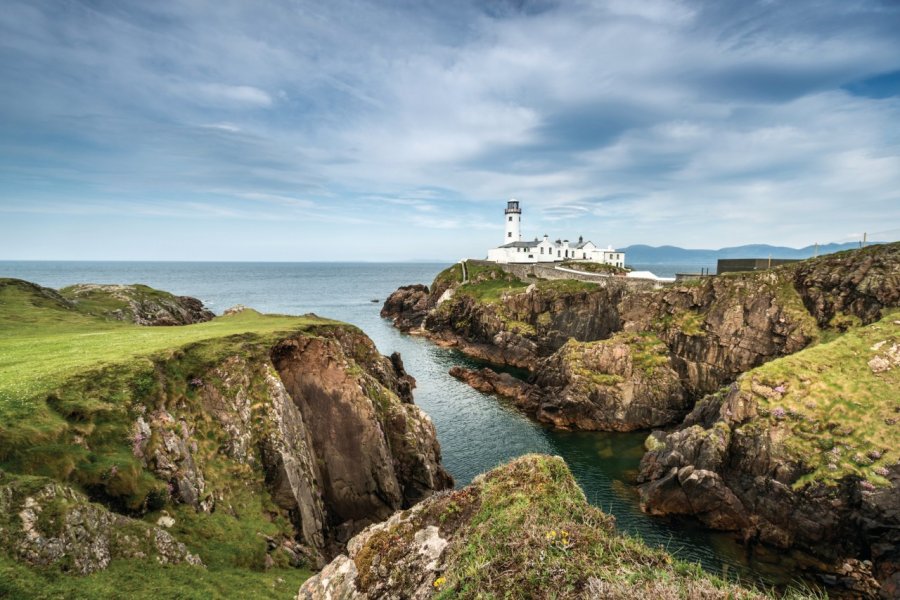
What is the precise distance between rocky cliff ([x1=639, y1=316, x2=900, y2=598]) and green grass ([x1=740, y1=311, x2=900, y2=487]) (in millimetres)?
66

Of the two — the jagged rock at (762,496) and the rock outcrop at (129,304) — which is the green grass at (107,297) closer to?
the rock outcrop at (129,304)

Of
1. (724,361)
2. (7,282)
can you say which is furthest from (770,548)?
(7,282)

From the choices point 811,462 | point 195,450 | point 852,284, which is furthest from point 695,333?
point 195,450

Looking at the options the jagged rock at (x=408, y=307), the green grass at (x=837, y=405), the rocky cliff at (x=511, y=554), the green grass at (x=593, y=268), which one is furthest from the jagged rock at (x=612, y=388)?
the jagged rock at (x=408, y=307)

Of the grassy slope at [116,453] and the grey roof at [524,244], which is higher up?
the grey roof at [524,244]

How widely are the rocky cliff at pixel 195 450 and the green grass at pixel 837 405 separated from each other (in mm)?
26890

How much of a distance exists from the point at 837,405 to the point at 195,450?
144ft

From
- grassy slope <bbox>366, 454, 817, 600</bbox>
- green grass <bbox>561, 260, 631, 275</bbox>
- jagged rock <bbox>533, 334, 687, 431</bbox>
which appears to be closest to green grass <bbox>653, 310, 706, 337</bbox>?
jagged rock <bbox>533, 334, 687, 431</bbox>

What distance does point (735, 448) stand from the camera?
34.8 meters

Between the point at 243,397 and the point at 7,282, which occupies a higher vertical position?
the point at 7,282

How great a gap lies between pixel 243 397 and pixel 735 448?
121ft

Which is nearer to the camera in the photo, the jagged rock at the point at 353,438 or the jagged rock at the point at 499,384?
the jagged rock at the point at 353,438

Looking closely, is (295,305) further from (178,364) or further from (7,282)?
(178,364)

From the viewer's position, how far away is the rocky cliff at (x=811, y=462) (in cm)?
2717
